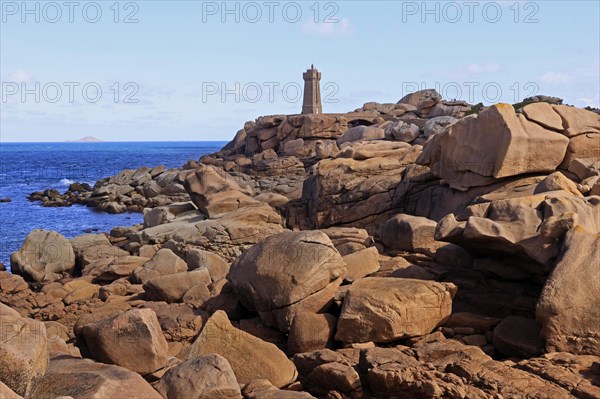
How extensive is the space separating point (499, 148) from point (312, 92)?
48.7 m

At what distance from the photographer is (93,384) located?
7.58 m

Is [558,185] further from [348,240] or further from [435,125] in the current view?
[435,125]

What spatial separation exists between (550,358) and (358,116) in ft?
148

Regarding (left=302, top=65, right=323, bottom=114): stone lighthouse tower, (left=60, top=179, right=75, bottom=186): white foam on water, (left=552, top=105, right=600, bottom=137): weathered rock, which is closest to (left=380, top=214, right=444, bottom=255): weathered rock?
(left=552, top=105, right=600, bottom=137): weathered rock

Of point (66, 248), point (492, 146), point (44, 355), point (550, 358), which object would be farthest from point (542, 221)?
point (66, 248)

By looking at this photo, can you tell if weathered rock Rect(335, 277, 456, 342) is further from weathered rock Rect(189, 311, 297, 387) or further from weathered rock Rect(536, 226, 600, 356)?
weathered rock Rect(536, 226, 600, 356)

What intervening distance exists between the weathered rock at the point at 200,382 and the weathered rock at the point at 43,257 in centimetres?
1336

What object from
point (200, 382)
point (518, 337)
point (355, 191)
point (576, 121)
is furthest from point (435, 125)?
point (200, 382)

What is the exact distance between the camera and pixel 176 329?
12.3 meters

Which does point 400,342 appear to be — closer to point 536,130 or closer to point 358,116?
point 536,130

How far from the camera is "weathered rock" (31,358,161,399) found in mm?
7465

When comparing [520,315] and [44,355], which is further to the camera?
[520,315]

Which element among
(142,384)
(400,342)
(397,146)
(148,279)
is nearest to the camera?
(142,384)

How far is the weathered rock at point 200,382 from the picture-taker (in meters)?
8.22
